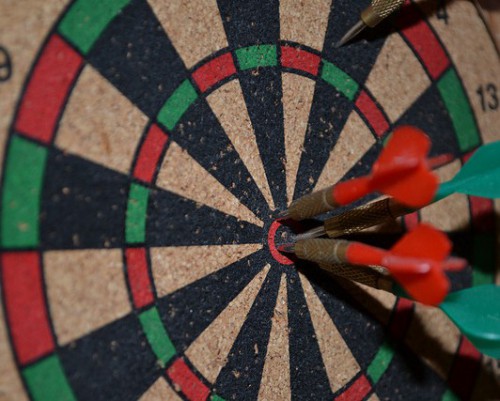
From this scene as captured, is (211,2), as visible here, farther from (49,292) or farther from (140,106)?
(49,292)

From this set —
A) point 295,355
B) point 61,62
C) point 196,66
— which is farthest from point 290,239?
point 61,62

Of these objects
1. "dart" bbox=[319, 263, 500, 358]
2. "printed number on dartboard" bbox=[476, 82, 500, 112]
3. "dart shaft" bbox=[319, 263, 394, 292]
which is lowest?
"dart" bbox=[319, 263, 500, 358]

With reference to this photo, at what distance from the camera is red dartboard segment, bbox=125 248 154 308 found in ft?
2.18

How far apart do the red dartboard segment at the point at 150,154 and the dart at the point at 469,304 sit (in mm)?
254

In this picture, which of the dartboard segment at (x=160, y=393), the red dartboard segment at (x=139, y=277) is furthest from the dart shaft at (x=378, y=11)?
the dartboard segment at (x=160, y=393)

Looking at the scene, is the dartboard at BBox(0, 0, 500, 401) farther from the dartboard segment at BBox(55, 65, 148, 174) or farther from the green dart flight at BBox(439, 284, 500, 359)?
the green dart flight at BBox(439, 284, 500, 359)

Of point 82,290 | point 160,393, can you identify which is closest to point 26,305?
point 82,290

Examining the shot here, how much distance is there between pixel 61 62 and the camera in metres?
0.63

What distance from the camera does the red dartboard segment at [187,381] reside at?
0.69 m

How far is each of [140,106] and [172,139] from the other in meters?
0.05

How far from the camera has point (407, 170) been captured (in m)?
0.56

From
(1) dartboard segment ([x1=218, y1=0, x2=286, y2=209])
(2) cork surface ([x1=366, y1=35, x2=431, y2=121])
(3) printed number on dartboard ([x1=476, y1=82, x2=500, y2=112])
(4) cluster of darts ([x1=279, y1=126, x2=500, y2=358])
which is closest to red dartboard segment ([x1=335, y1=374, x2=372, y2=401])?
(4) cluster of darts ([x1=279, y1=126, x2=500, y2=358])

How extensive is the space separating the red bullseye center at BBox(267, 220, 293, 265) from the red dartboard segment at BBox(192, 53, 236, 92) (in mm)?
205

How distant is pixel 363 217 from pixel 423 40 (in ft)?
1.24
